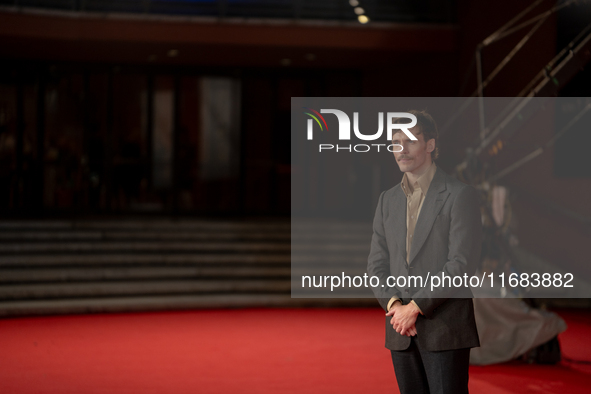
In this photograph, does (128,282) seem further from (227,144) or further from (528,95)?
(528,95)

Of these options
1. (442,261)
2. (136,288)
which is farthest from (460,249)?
(136,288)

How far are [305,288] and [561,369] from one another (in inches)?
146

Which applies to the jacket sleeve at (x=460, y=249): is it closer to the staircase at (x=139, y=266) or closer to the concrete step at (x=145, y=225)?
the staircase at (x=139, y=266)

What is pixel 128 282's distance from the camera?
9039 mm

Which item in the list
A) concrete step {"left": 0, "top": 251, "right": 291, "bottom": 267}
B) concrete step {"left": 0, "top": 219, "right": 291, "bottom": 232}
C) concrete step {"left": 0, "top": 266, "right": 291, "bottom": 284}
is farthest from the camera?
concrete step {"left": 0, "top": 219, "right": 291, "bottom": 232}

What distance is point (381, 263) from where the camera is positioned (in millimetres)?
2527

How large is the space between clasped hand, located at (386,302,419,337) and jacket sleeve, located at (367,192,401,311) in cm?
6

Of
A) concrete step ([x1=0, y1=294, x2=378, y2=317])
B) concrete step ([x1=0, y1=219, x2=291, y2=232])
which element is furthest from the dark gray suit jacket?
concrete step ([x1=0, y1=219, x2=291, y2=232])

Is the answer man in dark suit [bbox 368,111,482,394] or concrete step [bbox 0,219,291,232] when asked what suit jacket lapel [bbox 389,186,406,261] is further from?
concrete step [bbox 0,219,291,232]

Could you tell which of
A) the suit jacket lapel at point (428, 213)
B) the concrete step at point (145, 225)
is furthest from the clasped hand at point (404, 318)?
the concrete step at point (145, 225)

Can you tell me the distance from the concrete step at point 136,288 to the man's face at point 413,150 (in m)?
6.92

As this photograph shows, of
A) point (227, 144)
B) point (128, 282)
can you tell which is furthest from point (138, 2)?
point (128, 282)

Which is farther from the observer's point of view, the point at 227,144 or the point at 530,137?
the point at 227,144

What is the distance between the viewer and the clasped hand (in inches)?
91.0
